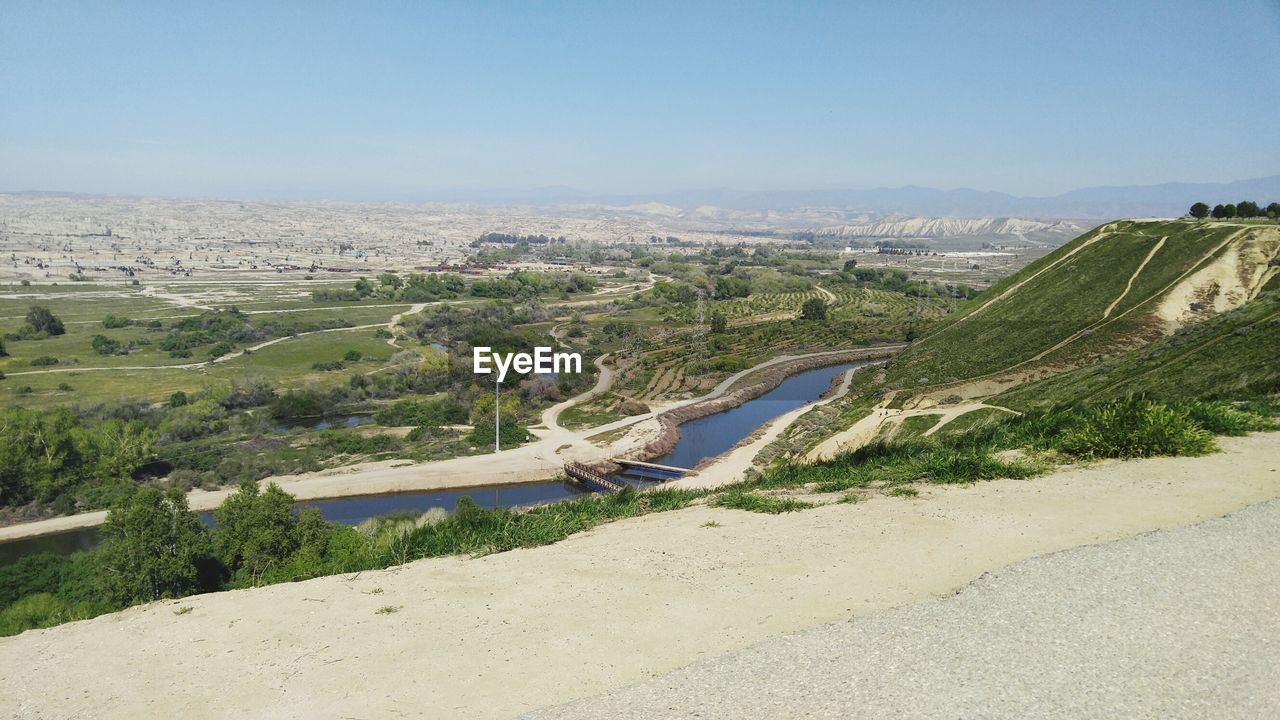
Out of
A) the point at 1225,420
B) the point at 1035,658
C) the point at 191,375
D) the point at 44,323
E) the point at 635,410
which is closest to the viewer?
the point at 1035,658

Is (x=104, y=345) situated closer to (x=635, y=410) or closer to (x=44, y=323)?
(x=44, y=323)

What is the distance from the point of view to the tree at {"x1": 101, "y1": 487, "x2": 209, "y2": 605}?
1791 cm

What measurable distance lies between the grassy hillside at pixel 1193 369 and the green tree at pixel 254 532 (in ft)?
70.4

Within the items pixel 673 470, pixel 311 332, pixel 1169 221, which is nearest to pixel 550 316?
pixel 311 332

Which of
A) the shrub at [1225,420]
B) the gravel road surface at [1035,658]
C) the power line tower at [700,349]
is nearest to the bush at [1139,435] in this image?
the shrub at [1225,420]

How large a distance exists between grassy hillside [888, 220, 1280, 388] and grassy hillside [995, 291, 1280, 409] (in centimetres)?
400

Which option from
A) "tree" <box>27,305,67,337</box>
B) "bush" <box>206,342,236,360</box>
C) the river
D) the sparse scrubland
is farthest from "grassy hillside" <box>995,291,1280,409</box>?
"tree" <box>27,305,67,337</box>

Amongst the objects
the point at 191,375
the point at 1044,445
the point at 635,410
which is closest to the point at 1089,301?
the point at 635,410

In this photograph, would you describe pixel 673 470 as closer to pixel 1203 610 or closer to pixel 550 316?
pixel 1203 610

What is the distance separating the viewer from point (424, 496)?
3591cm

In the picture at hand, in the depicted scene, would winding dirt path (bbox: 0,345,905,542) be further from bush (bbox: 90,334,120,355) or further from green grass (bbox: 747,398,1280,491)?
bush (bbox: 90,334,120,355)

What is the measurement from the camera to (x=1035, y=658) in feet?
17.9

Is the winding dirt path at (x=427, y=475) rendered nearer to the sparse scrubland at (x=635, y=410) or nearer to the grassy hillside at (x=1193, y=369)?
the sparse scrubland at (x=635, y=410)

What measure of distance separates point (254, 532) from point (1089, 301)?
3930 cm
